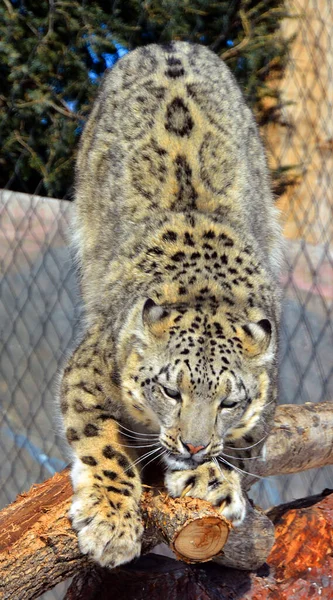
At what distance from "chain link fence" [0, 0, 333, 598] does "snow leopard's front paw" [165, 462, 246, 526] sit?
270 centimetres

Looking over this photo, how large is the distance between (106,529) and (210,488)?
36 centimetres

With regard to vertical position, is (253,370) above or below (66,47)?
below

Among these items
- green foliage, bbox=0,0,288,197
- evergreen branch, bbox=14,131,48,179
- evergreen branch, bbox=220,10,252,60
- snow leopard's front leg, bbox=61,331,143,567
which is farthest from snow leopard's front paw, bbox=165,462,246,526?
evergreen branch, bbox=14,131,48,179

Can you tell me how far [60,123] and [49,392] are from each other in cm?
224

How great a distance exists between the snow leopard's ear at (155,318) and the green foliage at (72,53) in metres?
3.37

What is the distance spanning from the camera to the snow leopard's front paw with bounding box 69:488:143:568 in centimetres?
257

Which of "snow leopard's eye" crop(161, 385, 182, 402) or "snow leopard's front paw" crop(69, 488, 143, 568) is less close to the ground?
"snow leopard's eye" crop(161, 385, 182, 402)

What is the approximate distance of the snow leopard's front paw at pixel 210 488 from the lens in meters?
2.66

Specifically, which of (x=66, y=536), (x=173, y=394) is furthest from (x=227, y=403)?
(x=66, y=536)

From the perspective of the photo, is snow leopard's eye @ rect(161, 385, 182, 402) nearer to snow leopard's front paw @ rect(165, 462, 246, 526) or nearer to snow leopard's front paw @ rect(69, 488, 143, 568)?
snow leopard's front paw @ rect(165, 462, 246, 526)

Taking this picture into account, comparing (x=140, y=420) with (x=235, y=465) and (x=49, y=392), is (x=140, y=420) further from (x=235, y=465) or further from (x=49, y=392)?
(x=49, y=392)

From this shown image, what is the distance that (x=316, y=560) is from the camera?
10.7ft

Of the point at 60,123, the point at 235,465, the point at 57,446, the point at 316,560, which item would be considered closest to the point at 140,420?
the point at 235,465

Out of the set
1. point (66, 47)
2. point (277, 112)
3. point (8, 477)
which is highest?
point (66, 47)
